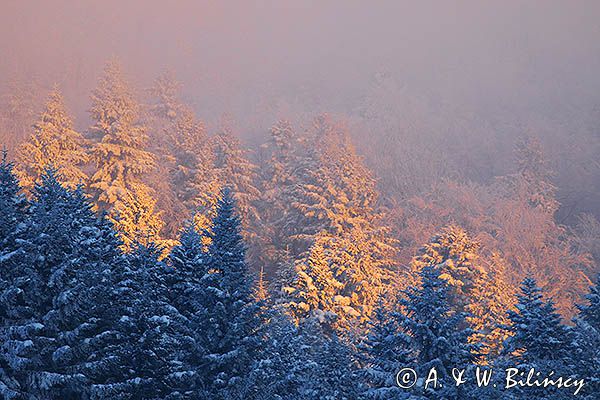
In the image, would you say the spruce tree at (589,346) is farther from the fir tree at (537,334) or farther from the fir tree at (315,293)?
the fir tree at (315,293)

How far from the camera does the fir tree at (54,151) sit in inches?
1123

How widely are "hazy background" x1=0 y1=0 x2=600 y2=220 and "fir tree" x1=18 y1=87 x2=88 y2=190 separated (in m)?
25.1

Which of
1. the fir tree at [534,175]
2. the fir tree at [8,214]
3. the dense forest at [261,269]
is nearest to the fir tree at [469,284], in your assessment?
the dense forest at [261,269]

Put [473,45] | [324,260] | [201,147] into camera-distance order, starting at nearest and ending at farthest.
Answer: [324,260] < [201,147] < [473,45]

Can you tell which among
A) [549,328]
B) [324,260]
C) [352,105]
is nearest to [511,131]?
[352,105]

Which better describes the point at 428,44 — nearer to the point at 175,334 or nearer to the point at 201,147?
the point at 201,147

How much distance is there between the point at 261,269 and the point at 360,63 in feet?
249

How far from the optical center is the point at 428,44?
384ft

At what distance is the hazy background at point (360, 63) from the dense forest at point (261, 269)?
50.3 ft

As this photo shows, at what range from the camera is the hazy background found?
67688mm

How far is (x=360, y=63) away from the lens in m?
99.8

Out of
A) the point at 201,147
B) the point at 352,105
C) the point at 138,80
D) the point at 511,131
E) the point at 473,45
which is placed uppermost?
the point at 473,45

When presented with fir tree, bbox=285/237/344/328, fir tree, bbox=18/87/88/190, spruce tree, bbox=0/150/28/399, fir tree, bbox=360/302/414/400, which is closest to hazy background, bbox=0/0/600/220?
fir tree, bbox=18/87/88/190

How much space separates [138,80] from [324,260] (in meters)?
66.4
